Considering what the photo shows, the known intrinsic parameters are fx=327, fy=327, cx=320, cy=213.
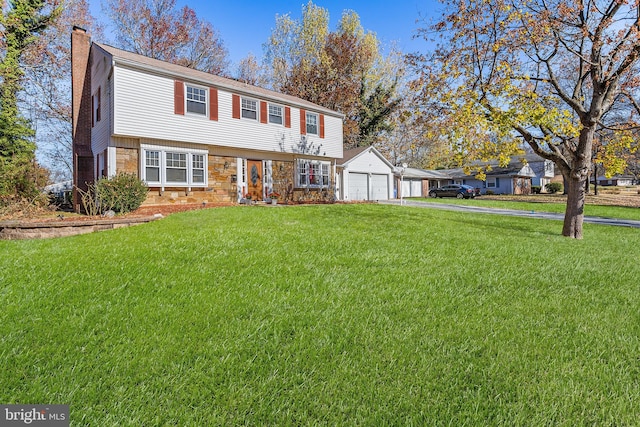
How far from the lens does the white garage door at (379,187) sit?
24064mm

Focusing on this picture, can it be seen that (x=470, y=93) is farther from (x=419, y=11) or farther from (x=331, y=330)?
(x=331, y=330)

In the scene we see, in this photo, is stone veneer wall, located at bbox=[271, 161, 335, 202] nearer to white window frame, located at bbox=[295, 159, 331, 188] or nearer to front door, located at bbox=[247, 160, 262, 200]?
white window frame, located at bbox=[295, 159, 331, 188]

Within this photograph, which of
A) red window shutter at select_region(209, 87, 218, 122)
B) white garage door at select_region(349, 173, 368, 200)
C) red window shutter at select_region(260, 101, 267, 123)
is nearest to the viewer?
red window shutter at select_region(209, 87, 218, 122)

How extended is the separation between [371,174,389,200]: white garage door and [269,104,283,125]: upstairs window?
950 cm

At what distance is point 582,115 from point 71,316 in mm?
12050

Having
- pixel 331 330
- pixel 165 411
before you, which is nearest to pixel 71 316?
pixel 165 411

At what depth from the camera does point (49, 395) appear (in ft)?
6.81

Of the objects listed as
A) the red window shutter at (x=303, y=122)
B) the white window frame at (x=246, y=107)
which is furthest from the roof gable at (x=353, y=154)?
the white window frame at (x=246, y=107)

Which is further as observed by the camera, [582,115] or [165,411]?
[582,115]

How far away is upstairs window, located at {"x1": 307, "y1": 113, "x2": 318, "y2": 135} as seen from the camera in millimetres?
18156

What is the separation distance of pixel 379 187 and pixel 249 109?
→ 492 inches

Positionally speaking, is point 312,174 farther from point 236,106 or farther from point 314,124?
point 236,106

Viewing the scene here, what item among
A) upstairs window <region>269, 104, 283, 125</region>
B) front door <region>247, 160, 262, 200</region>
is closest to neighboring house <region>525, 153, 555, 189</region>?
upstairs window <region>269, 104, 283, 125</region>

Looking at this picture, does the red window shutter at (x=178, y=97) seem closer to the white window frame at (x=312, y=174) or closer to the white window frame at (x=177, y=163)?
the white window frame at (x=177, y=163)
